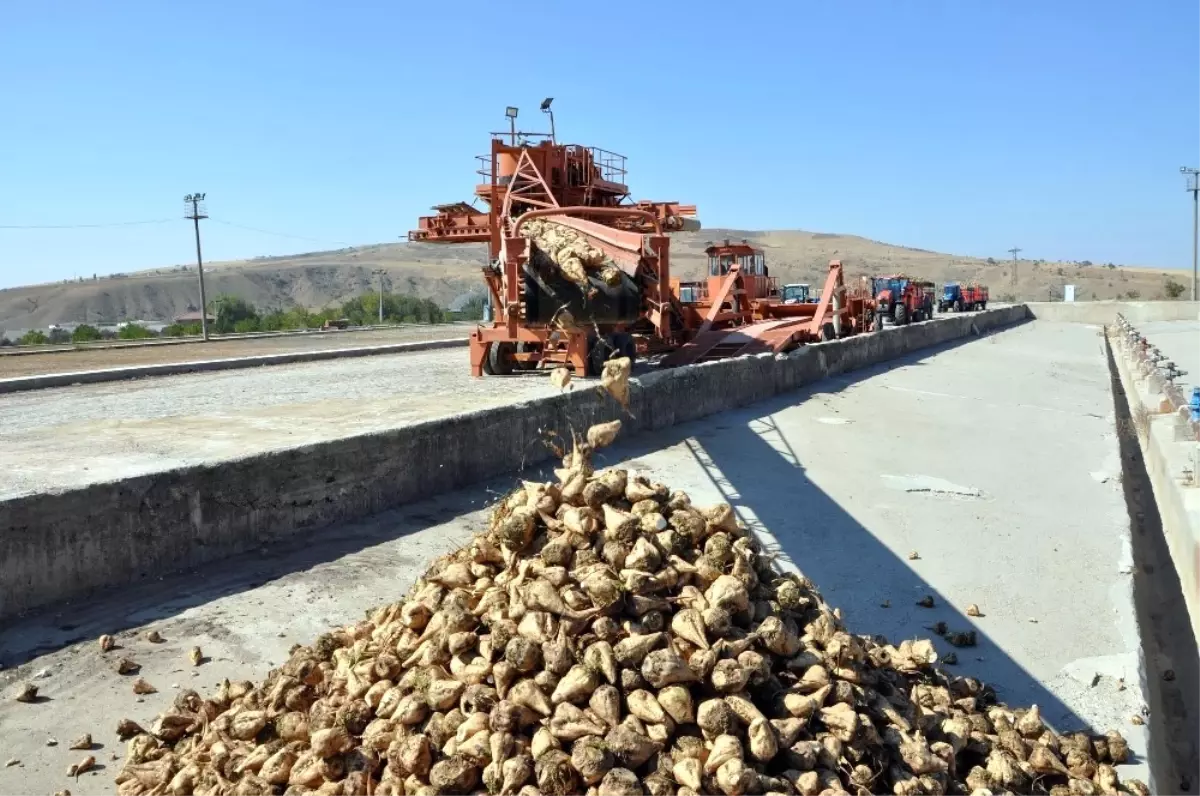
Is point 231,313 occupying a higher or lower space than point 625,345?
higher

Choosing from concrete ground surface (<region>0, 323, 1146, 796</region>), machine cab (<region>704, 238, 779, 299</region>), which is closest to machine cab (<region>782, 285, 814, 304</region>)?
machine cab (<region>704, 238, 779, 299</region>)

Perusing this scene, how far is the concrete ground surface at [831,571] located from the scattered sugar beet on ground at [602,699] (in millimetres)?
532

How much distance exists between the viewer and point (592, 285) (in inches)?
469

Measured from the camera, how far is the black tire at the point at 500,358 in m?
14.0

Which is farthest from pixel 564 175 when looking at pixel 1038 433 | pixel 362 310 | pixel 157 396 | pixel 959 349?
pixel 362 310

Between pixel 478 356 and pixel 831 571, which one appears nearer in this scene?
pixel 831 571

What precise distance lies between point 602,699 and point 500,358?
1089 centimetres

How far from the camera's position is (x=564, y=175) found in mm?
16062

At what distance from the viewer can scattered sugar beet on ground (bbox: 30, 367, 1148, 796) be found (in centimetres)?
325

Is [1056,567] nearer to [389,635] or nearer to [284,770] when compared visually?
[389,635]

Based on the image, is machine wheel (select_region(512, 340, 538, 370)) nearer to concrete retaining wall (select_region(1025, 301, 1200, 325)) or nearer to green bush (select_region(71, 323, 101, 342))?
green bush (select_region(71, 323, 101, 342))

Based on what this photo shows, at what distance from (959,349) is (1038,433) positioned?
50.1ft

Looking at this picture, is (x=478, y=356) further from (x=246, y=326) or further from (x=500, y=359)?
(x=246, y=326)

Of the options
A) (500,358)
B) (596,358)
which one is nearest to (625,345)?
(596,358)
